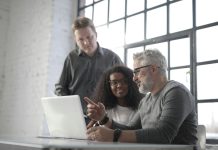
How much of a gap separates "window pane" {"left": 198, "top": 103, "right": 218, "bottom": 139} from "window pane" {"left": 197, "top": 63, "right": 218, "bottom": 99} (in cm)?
8

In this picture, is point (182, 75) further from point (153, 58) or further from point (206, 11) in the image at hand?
point (153, 58)

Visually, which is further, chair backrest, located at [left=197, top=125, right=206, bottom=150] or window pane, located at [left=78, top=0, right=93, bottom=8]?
window pane, located at [left=78, top=0, right=93, bottom=8]

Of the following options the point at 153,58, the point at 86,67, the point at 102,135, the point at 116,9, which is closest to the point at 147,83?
the point at 153,58

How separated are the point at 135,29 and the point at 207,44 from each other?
1001 millimetres

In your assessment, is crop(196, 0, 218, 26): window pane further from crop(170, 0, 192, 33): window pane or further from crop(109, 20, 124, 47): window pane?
crop(109, 20, 124, 47): window pane

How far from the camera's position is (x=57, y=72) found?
434 cm

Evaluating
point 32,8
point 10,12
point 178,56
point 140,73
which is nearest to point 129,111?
point 140,73

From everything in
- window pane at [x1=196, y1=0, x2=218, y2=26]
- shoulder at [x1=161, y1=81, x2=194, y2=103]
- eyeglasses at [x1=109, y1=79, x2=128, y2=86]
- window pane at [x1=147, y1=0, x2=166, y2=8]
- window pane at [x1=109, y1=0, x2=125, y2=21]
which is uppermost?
window pane at [x1=109, y1=0, x2=125, y2=21]

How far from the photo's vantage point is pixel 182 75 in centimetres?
292

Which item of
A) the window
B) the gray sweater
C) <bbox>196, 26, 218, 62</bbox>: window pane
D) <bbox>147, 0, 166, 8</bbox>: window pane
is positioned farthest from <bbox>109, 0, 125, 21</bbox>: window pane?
the gray sweater

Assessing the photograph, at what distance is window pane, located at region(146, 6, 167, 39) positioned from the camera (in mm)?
3217

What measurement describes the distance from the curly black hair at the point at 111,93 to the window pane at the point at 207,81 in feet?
2.17

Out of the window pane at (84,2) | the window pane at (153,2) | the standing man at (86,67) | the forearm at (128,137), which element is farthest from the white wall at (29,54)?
the forearm at (128,137)

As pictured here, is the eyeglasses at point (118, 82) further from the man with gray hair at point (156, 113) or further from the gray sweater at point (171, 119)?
the gray sweater at point (171, 119)
